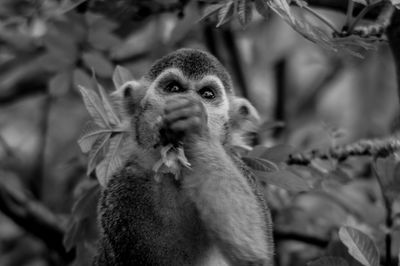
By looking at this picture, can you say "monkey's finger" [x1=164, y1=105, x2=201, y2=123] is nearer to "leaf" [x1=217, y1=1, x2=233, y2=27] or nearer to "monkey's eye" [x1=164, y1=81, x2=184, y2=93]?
"leaf" [x1=217, y1=1, x2=233, y2=27]

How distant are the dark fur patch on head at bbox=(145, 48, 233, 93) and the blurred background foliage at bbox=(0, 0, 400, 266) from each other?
0.29 metres

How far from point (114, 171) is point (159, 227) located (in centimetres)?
44

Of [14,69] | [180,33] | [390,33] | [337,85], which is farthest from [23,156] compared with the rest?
[390,33]

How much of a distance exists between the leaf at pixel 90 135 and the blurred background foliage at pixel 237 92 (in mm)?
543

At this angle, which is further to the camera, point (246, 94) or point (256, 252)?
point (246, 94)

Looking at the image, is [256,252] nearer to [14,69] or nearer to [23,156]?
[14,69]

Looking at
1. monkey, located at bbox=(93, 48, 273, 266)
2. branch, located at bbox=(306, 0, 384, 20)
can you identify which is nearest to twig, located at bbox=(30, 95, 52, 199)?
monkey, located at bbox=(93, 48, 273, 266)

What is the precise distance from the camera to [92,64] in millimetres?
4586

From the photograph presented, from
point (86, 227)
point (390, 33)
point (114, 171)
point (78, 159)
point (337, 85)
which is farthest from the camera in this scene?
point (337, 85)

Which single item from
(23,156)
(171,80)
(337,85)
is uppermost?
(171,80)

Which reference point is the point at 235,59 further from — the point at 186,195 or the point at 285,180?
the point at 186,195

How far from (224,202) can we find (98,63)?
5.59 feet

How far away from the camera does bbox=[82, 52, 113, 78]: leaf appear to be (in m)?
4.60

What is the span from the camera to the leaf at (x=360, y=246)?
11.1 ft
